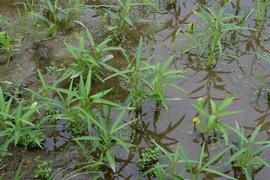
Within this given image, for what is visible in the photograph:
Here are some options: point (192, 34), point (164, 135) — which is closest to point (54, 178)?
point (164, 135)

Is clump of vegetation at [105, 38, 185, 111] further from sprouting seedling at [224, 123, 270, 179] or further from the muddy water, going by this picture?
sprouting seedling at [224, 123, 270, 179]

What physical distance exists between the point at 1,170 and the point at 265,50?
96.6 inches

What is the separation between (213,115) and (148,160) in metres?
0.54

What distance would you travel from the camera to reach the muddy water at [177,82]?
3.15 metres

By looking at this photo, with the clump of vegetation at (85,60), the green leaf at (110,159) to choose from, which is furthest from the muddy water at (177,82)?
the clump of vegetation at (85,60)

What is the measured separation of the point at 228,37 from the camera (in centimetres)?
410

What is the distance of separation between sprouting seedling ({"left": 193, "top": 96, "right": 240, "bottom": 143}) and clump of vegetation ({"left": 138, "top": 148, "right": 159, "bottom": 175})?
414 mm

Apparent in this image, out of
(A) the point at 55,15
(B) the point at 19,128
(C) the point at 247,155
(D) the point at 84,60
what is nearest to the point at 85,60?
(D) the point at 84,60

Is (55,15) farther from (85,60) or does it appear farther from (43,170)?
(43,170)

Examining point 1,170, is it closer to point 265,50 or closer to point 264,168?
point 264,168

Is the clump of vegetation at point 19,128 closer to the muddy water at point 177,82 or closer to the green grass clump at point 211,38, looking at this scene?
the muddy water at point 177,82

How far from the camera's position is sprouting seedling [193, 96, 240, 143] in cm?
295

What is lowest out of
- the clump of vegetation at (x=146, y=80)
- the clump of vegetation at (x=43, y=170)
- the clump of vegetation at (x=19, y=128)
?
the clump of vegetation at (x=43, y=170)

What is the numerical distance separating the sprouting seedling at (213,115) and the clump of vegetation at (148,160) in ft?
1.36
